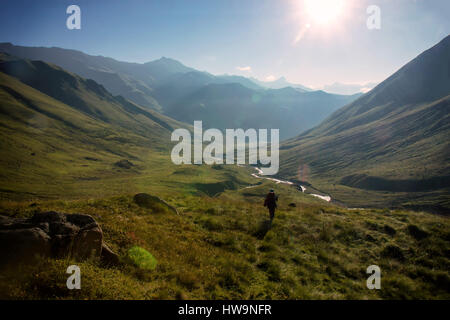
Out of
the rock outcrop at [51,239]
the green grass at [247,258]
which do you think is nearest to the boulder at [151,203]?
the green grass at [247,258]

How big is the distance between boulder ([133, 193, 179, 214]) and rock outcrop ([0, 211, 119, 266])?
6617mm

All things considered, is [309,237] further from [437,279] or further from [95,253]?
[95,253]

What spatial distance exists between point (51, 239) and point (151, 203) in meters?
9.11

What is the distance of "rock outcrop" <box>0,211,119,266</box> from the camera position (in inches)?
288

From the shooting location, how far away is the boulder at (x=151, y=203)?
16734mm

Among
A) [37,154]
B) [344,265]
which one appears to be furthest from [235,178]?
[344,265]

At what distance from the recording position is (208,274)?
946cm

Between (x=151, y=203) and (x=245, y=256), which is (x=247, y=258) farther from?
(x=151, y=203)

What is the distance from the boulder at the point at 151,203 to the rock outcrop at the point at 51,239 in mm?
6617

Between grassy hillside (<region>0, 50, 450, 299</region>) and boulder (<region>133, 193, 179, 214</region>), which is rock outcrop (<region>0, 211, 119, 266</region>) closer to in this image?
grassy hillside (<region>0, 50, 450, 299</region>)

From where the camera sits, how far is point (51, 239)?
8.16 metres


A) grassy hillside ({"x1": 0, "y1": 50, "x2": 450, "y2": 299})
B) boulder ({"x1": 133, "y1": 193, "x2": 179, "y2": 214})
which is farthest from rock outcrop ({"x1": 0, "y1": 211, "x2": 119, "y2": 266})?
boulder ({"x1": 133, "y1": 193, "x2": 179, "y2": 214})

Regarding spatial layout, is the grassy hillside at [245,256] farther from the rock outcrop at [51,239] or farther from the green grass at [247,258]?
the rock outcrop at [51,239]
